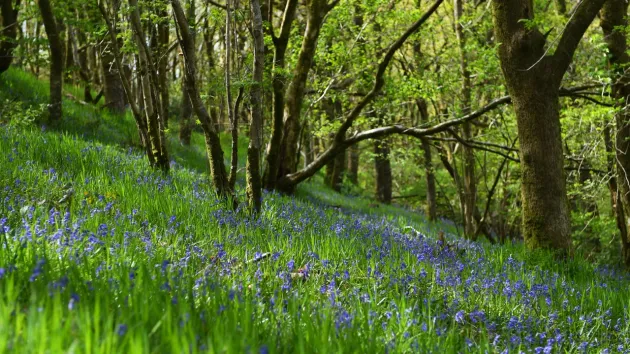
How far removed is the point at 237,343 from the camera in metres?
1.93

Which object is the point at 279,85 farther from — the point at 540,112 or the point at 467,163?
the point at 467,163

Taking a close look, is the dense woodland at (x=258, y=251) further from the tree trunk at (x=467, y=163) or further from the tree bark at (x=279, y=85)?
the tree trunk at (x=467, y=163)

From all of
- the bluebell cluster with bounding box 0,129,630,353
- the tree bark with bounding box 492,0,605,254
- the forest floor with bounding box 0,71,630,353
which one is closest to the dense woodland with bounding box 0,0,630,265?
the tree bark with bounding box 492,0,605,254

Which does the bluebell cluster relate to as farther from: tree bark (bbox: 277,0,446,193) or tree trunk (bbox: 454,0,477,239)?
tree trunk (bbox: 454,0,477,239)

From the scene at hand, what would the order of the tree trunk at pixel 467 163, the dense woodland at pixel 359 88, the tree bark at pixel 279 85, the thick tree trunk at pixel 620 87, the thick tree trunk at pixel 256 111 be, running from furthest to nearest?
the tree trunk at pixel 467 163, the thick tree trunk at pixel 620 87, the tree bark at pixel 279 85, the dense woodland at pixel 359 88, the thick tree trunk at pixel 256 111

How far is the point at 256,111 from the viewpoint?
567cm

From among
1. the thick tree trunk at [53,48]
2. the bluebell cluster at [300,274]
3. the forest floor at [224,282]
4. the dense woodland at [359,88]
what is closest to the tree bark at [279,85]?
the dense woodland at [359,88]

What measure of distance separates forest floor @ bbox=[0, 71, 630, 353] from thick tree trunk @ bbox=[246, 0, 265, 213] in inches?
10.7

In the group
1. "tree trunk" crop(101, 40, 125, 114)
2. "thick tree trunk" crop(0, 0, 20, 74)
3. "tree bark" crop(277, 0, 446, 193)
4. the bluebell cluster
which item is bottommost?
the bluebell cluster

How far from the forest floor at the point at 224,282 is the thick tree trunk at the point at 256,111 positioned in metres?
0.27

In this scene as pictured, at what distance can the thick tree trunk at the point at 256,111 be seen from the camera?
5582 mm

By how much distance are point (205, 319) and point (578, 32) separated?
627 cm

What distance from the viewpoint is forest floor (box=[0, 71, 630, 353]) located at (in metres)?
2.02

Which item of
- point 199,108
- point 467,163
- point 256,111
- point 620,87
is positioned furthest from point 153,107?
point 620,87
